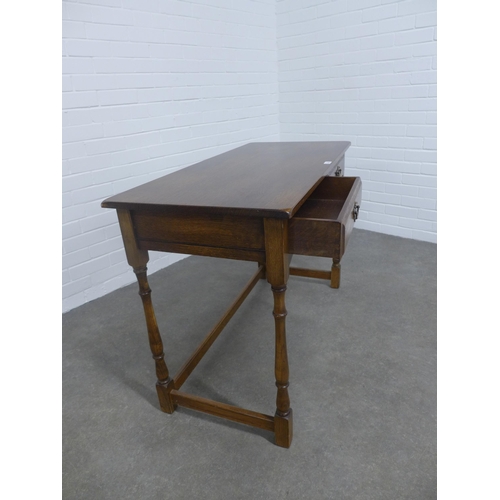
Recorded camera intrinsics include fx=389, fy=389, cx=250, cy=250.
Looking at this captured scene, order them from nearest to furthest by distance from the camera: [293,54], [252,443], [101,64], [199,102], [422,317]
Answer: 1. [252,443]
2. [422,317]
3. [101,64]
4. [199,102]
5. [293,54]

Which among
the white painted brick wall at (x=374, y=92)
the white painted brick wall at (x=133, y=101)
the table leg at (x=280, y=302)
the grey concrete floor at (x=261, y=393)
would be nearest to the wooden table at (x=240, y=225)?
the table leg at (x=280, y=302)

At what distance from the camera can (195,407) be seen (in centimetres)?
155

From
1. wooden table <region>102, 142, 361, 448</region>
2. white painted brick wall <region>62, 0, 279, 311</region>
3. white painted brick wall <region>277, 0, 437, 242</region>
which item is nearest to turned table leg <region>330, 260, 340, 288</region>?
wooden table <region>102, 142, 361, 448</region>

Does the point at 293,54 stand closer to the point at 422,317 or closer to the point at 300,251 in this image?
the point at 422,317

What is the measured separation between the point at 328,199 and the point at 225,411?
1.01 m

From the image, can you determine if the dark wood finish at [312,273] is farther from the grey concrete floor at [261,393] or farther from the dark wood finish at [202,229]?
the dark wood finish at [202,229]

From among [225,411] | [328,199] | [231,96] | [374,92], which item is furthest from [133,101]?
[225,411]

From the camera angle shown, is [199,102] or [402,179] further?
[402,179]

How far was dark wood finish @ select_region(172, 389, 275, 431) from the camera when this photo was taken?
1432mm

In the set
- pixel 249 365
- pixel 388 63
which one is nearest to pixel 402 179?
pixel 388 63

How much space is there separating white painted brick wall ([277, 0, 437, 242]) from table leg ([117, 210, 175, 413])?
98.0 inches

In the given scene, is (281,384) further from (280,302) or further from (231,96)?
(231,96)

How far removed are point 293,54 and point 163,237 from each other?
2.86 metres

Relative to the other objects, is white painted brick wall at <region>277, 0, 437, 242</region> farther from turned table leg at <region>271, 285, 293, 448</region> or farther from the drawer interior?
turned table leg at <region>271, 285, 293, 448</region>
